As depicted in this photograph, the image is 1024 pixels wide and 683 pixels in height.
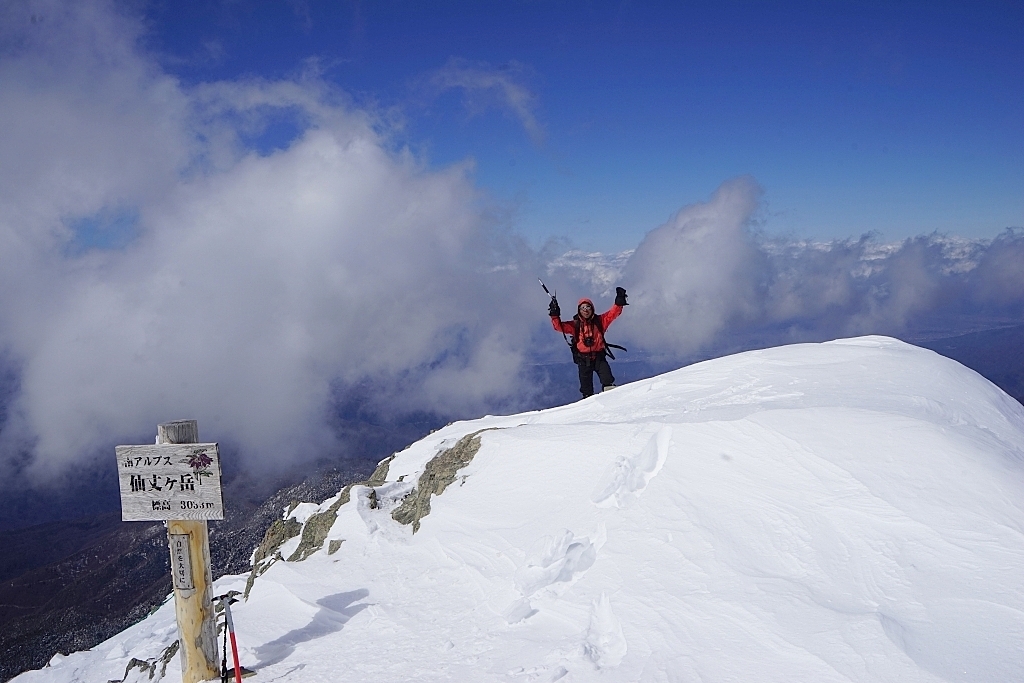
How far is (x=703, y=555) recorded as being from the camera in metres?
6.86

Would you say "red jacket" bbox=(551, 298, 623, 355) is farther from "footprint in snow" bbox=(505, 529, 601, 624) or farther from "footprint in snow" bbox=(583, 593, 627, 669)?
"footprint in snow" bbox=(583, 593, 627, 669)

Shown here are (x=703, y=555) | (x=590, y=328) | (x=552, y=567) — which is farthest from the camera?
(x=590, y=328)

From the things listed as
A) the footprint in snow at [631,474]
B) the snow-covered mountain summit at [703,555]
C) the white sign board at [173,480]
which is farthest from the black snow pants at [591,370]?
the white sign board at [173,480]

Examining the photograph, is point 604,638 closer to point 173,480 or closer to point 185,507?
point 185,507

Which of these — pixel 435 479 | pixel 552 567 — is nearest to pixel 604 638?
pixel 552 567

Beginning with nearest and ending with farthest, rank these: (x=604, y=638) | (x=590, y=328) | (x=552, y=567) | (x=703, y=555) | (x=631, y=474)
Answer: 1. (x=604, y=638)
2. (x=703, y=555)
3. (x=552, y=567)
4. (x=631, y=474)
5. (x=590, y=328)

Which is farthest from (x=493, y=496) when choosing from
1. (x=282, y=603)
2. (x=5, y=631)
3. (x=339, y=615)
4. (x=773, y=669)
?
(x=5, y=631)

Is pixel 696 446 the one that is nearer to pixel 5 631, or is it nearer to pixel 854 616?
pixel 854 616

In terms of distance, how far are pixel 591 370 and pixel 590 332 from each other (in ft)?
3.99

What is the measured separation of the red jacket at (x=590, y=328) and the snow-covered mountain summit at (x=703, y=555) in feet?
15.2

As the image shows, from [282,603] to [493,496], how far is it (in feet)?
11.9

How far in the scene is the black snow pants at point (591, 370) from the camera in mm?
16566

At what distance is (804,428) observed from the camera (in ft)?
28.6

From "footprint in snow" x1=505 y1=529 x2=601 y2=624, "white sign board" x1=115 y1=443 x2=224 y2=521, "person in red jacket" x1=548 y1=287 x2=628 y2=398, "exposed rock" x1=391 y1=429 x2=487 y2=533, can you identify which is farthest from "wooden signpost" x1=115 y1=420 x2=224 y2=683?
"person in red jacket" x1=548 y1=287 x2=628 y2=398
